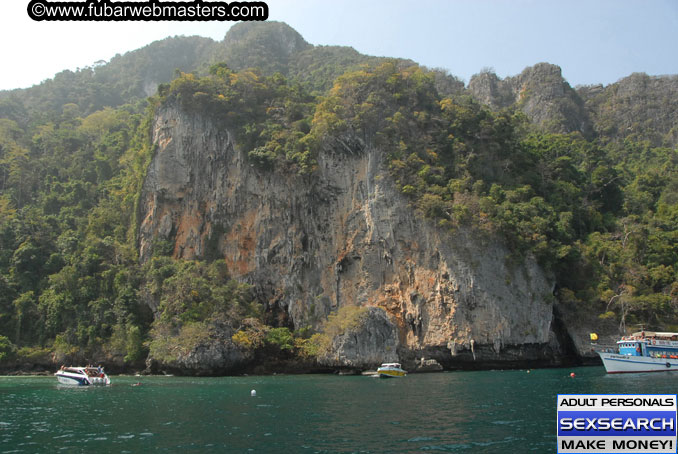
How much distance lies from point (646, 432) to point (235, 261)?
41335 millimetres

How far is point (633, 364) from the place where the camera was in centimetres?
3594

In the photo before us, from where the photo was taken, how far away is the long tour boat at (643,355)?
1410 inches

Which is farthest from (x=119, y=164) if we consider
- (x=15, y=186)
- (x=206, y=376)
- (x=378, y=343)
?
(x=378, y=343)

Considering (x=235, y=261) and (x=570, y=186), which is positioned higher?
(x=570, y=186)

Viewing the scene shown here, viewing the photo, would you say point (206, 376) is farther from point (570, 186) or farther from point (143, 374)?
point (570, 186)

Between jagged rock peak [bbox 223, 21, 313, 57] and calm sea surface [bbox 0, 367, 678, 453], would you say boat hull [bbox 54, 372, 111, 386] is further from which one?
jagged rock peak [bbox 223, 21, 313, 57]

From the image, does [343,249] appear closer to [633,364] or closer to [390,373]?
[390,373]

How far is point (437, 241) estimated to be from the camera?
4409 centimetres

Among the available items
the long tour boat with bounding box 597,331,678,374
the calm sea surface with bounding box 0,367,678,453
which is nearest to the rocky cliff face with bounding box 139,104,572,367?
the long tour boat with bounding box 597,331,678,374

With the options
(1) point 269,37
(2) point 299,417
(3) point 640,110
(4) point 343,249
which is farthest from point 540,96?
(2) point 299,417

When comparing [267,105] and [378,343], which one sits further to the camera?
[267,105]

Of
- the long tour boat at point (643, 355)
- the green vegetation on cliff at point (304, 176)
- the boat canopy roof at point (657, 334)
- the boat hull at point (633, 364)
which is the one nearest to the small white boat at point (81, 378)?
the green vegetation on cliff at point (304, 176)

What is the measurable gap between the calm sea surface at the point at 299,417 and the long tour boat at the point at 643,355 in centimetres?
578

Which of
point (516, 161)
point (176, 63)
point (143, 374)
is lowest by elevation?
point (143, 374)
